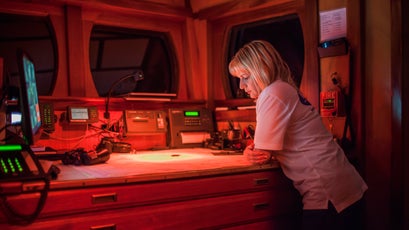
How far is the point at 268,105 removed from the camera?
1.65 metres

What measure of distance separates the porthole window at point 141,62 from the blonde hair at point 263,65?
103 centimetres

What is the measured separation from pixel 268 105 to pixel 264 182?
1.50ft

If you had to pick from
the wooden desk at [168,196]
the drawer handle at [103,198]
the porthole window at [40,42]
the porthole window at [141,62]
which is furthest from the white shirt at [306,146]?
the porthole window at [40,42]

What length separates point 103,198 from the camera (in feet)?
4.81

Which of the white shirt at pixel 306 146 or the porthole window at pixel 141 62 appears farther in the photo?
the porthole window at pixel 141 62

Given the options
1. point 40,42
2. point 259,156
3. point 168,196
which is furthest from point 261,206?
point 40,42

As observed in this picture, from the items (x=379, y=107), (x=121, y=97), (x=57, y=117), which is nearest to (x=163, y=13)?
(x=121, y=97)

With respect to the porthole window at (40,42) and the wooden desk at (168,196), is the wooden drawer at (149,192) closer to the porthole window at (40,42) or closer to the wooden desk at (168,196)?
the wooden desk at (168,196)

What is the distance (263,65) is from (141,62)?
212 cm

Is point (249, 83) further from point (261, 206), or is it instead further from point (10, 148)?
point (10, 148)

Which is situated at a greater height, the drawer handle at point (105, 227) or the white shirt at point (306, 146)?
the white shirt at point (306, 146)

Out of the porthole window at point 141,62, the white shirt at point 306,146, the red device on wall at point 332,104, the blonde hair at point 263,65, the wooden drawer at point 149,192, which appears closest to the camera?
the wooden drawer at point 149,192

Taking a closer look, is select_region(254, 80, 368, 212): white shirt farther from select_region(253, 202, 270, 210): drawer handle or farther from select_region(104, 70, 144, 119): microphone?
select_region(104, 70, 144, 119): microphone

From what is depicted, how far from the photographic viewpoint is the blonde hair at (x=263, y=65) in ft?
5.81
